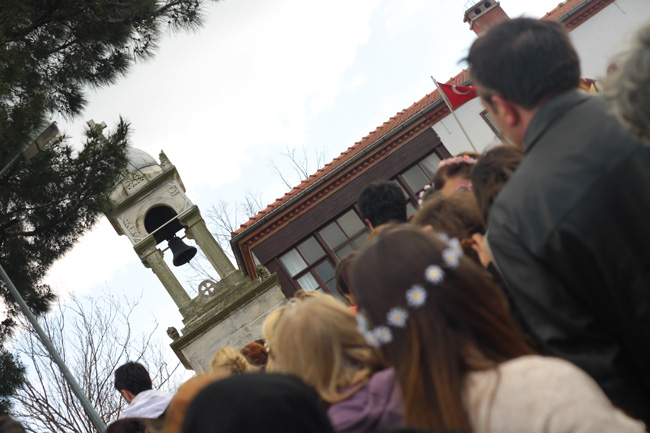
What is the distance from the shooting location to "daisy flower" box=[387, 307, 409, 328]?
213cm

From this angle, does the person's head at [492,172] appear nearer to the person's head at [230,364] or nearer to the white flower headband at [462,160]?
the white flower headband at [462,160]

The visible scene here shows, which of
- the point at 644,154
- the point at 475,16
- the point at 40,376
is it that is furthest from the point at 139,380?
the point at 475,16

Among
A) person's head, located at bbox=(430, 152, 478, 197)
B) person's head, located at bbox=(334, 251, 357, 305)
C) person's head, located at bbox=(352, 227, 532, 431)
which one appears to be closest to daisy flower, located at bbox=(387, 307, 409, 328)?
person's head, located at bbox=(352, 227, 532, 431)

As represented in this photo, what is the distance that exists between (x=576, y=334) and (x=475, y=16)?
83.1 ft

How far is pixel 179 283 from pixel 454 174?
14563mm

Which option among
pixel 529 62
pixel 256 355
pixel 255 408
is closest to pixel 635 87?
pixel 529 62

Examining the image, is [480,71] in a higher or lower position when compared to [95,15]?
lower

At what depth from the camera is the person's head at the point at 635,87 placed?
176cm

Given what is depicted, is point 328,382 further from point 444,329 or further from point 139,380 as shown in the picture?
point 139,380

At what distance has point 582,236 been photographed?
2.13 metres

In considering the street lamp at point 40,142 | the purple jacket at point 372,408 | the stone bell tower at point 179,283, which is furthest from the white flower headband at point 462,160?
the stone bell tower at point 179,283

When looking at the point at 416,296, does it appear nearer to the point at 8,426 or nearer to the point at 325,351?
the point at 325,351

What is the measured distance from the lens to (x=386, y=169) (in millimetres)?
21203

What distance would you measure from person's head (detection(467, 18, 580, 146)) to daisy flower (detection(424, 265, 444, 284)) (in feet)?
2.36
